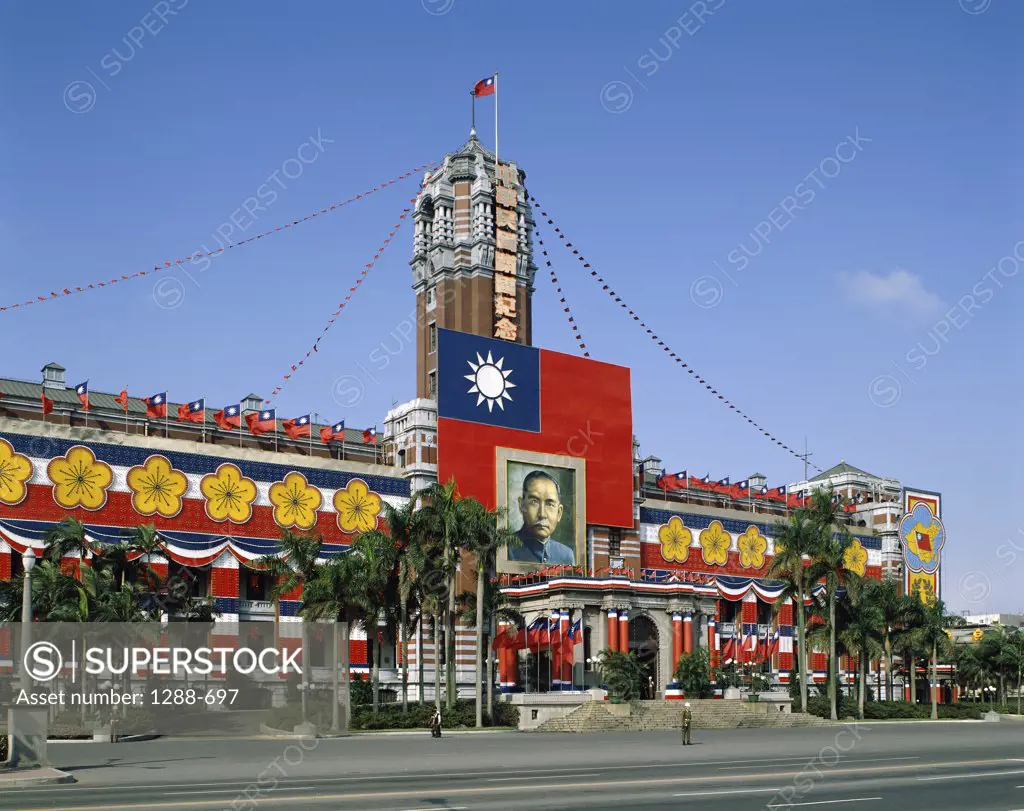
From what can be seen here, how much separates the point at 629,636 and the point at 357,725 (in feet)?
99.2

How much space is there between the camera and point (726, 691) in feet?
275

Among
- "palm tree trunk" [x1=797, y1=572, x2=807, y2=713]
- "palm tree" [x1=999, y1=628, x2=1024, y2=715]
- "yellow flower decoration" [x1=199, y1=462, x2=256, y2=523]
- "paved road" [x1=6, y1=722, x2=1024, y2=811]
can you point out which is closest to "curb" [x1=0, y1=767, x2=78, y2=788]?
"paved road" [x1=6, y1=722, x2=1024, y2=811]

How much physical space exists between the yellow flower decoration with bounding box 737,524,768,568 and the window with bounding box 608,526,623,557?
58.0 ft

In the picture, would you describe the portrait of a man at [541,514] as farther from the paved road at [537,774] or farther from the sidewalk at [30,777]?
the sidewalk at [30,777]

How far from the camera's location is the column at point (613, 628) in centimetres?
8500

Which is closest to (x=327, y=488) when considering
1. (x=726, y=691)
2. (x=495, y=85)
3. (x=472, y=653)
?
(x=472, y=653)

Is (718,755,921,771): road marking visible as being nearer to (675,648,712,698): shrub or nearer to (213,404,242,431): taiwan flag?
(675,648,712,698): shrub

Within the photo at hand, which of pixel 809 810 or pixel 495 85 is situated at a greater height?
pixel 495 85

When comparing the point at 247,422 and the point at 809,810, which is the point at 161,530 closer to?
the point at 247,422

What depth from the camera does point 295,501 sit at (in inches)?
3433

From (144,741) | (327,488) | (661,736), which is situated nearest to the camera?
(144,741)

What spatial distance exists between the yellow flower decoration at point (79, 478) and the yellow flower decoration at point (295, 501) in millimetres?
12224

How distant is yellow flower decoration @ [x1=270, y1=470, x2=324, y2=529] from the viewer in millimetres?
86312

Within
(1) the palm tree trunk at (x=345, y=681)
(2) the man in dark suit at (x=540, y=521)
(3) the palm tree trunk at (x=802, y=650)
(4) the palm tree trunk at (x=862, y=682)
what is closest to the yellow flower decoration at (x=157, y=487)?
(1) the palm tree trunk at (x=345, y=681)
